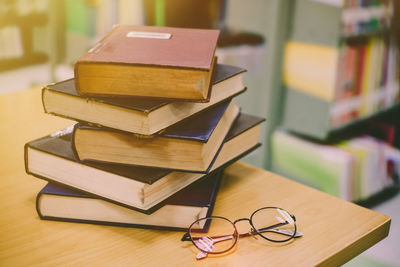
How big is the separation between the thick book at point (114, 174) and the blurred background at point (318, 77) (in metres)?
1.14

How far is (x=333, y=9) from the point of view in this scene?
1710 mm

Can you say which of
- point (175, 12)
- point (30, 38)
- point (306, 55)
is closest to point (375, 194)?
point (306, 55)

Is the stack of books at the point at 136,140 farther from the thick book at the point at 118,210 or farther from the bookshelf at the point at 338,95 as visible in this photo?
the bookshelf at the point at 338,95

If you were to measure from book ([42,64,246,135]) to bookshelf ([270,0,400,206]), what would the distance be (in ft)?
3.76

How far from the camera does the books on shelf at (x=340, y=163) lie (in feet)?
6.27

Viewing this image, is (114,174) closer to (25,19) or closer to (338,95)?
(338,95)

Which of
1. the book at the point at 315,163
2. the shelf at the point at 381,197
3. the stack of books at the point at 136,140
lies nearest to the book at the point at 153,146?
the stack of books at the point at 136,140

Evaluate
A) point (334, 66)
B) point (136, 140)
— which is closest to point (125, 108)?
point (136, 140)

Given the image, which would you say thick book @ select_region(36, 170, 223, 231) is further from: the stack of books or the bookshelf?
the bookshelf

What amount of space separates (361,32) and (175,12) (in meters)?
0.87

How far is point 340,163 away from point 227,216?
1269mm

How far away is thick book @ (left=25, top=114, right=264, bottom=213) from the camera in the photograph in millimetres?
646

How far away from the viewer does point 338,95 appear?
1.86m

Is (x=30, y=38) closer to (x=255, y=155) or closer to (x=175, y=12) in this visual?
(x=175, y=12)
